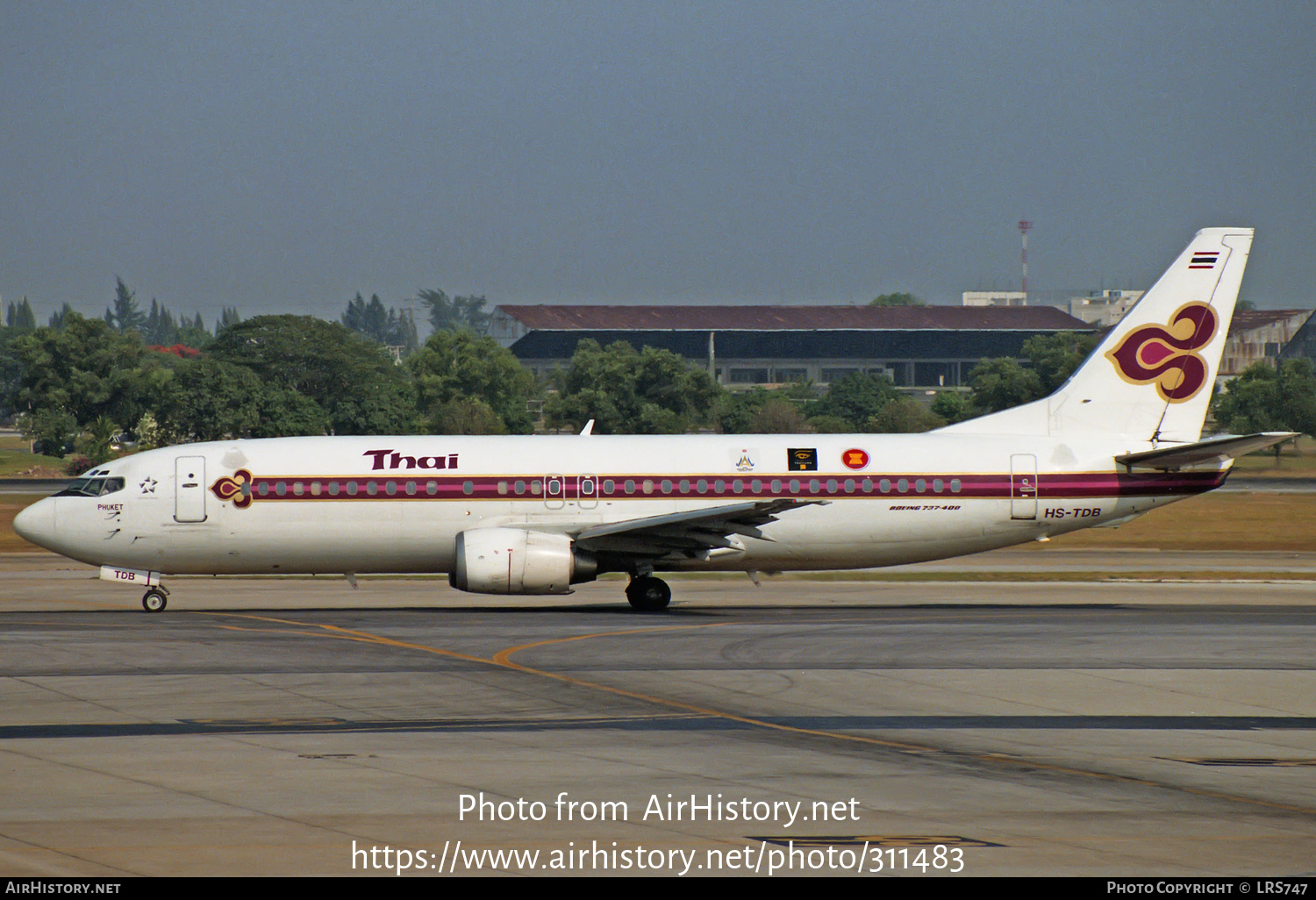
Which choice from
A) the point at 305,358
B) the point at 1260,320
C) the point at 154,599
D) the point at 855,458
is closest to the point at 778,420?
the point at 305,358

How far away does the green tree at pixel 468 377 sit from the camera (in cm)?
13388

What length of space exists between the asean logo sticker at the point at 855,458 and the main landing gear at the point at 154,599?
52.6 feet

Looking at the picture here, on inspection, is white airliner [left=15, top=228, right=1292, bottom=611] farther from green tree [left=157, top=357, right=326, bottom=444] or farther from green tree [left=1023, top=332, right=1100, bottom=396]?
green tree [left=1023, top=332, right=1100, bottom=396]

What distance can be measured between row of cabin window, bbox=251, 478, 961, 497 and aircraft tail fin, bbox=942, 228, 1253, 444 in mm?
2985

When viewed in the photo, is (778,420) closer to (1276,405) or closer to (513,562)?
(1276,405)

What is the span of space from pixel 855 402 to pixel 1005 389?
13.0 metres

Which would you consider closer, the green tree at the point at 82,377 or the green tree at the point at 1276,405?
the green tree at the point at 1276,405

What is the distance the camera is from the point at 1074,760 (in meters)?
16.8

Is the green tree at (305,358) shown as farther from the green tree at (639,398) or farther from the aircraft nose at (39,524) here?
the aircraft nose at (39,524)

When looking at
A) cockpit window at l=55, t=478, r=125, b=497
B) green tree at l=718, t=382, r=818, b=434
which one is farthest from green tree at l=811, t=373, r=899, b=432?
cockpit window at l=55, t=478, r=125, b=497

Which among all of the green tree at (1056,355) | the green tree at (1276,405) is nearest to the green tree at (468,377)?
the green tree at (1056,355)

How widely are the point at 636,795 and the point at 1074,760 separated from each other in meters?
5.39

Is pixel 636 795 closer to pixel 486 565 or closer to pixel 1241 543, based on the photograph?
pixel 486 565

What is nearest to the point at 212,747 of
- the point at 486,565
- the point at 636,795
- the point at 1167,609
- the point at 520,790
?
the point at 520,790
